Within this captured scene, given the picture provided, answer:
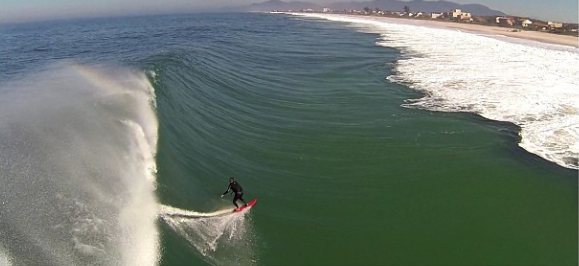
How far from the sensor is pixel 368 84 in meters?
27.4

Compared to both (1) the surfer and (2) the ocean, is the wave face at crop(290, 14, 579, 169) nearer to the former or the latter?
(2) the ocean

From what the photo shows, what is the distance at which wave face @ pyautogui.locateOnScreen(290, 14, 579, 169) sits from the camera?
59.9 ft

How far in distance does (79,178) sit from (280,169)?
638cm

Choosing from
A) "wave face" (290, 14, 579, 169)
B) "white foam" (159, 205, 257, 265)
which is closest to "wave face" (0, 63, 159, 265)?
"white foam" (159, 205, 257, 265)

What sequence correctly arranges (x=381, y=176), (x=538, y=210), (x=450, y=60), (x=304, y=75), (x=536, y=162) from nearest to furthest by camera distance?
(x=538, y=210)
(x=381, y=176)
(x=536, y=162)
(x=304, y=75)
(x=450, y=60)

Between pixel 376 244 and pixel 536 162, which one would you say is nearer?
pixel 376 244

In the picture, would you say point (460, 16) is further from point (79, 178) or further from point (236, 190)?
point (79, 178)

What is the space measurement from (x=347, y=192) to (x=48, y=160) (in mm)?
9663

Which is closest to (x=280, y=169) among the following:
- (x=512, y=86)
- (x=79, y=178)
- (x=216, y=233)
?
(x=216, y=233)

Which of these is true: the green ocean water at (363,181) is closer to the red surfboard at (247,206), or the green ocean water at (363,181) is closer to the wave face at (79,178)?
the red surfboard at (247,206)

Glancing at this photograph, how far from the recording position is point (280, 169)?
14734mm

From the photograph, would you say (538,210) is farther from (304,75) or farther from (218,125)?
(304,75)

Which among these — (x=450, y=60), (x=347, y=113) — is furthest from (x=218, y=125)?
(x=450, y=60)

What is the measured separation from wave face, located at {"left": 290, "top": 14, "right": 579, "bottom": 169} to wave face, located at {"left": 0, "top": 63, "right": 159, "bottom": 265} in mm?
14387
